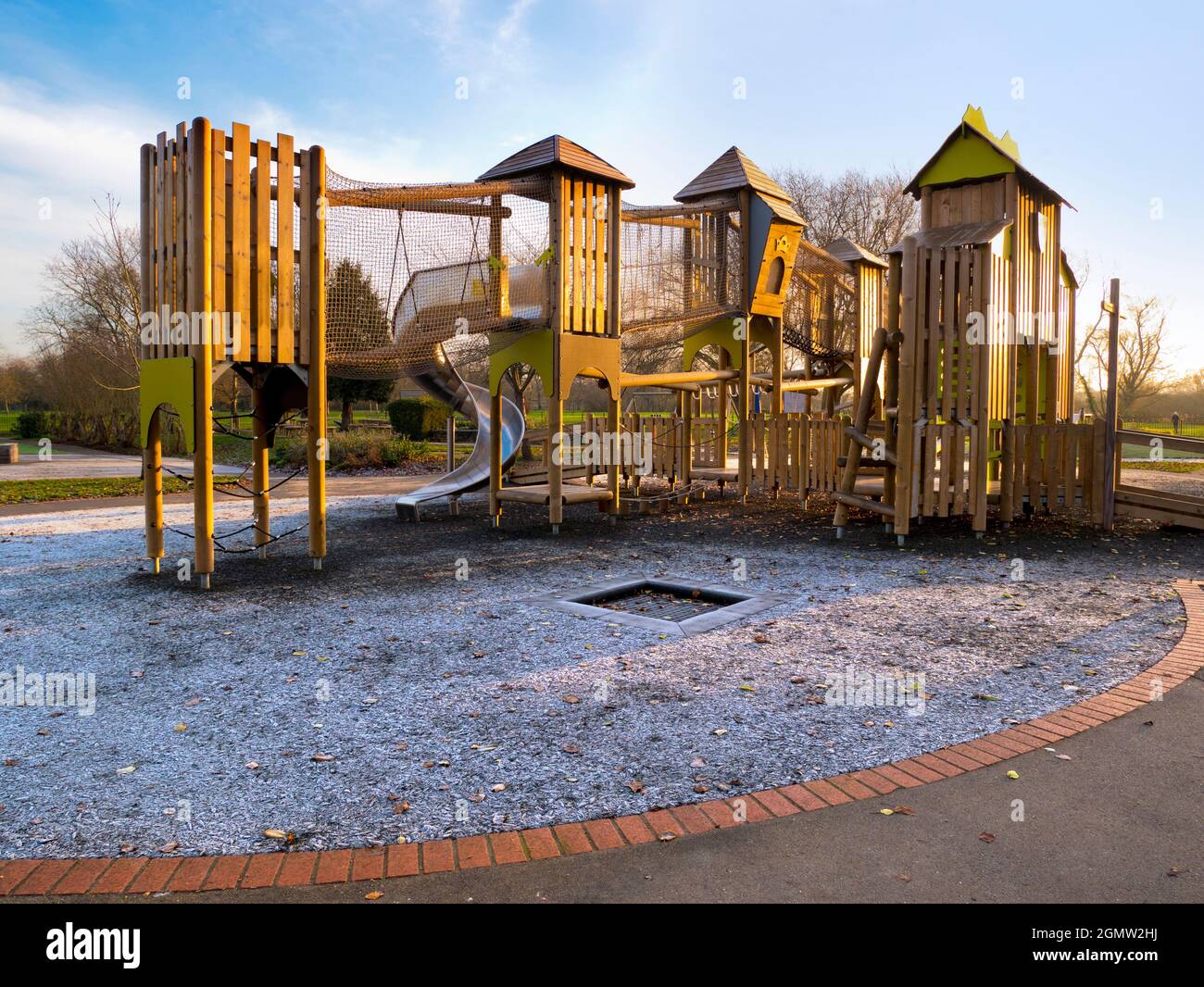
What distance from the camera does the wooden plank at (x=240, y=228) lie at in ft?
25.6

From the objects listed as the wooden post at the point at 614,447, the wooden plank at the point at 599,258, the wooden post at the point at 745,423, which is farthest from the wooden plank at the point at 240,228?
the wooden post at the point at 745,423

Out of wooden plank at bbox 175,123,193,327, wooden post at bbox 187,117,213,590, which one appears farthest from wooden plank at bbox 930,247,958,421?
wooden plank at bbox 175,123,193,327

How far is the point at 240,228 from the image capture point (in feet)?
25.7

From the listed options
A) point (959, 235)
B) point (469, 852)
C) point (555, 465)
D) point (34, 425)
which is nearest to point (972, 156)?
point (959, 235)

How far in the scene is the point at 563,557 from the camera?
371 inches

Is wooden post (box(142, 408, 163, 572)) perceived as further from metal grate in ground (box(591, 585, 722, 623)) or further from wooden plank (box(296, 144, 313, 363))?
metal grate in ground (box(591, 585, 722, 623))

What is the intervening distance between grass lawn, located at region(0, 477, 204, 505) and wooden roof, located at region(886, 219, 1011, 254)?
487 inches

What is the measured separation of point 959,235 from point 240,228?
25.9 feet

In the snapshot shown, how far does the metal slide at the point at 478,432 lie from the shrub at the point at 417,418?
1676cm

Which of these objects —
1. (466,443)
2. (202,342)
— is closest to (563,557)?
(202,342)

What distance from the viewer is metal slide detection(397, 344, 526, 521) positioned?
12500 mm

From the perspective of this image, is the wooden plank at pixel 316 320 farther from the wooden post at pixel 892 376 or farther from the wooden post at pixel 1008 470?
the wooden post at pixel 1008 470

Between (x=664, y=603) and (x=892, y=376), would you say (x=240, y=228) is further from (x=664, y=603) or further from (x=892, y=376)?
(x=892, y=376)
